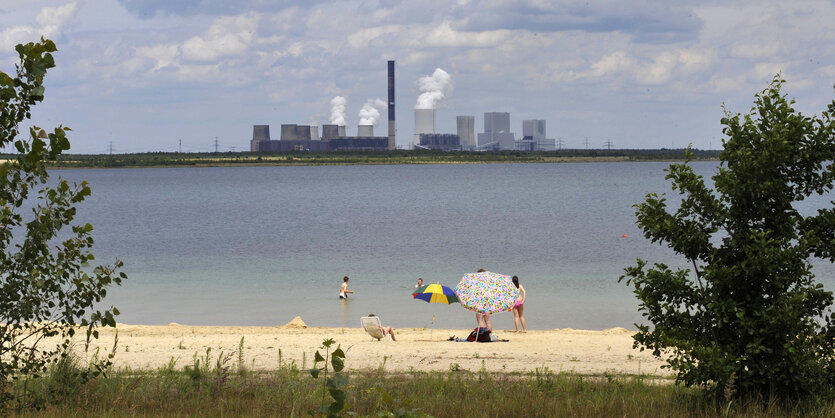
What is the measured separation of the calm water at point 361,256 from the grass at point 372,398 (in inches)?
494

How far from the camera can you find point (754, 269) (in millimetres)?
7465

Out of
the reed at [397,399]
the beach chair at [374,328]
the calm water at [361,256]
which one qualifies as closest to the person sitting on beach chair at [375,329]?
the beach chair at [374,328]

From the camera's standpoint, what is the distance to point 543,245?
4591 centimetres

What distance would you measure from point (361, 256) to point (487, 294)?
2381cm

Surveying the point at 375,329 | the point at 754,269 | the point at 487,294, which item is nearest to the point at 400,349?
the point at 375,329

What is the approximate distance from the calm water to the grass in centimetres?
1255

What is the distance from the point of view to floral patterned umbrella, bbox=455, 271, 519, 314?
17.4m

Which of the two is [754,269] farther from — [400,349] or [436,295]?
[436,295]

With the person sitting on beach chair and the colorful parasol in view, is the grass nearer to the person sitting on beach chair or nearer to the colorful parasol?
the person sitting on beach chair

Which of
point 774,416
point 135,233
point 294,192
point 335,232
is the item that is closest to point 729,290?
point 774,416

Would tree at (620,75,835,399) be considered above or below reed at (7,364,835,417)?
above

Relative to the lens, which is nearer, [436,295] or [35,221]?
[35,221]

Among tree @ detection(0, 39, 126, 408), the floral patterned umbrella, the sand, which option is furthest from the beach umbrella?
tree @ detection(0, 39, 126, 408)

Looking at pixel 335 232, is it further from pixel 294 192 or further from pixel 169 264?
pixel 294 192
